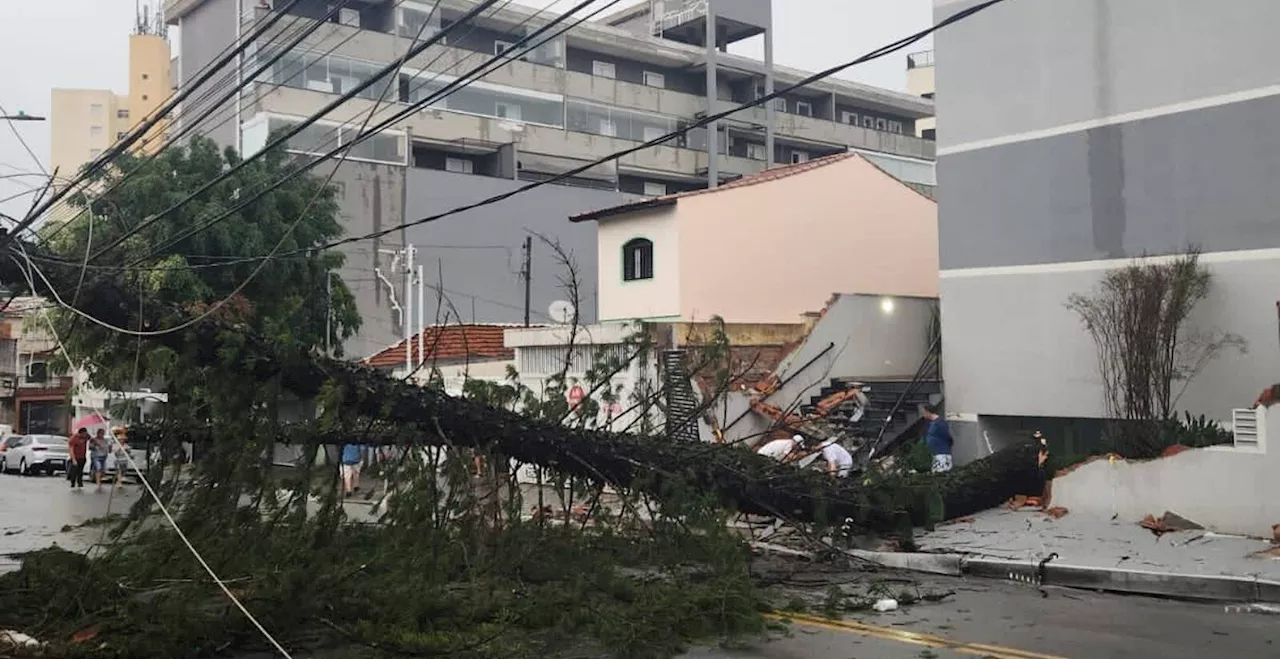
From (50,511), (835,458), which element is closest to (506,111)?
(50,511)

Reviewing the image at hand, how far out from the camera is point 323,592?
7.94m

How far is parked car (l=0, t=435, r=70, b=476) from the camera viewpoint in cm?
3319

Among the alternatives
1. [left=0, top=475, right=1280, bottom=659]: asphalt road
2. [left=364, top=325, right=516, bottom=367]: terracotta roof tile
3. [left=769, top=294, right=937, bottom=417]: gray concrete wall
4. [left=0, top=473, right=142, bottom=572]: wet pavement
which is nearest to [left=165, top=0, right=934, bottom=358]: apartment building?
[left=364, top=325, right=516, bottom=367]: terracotta roof tile

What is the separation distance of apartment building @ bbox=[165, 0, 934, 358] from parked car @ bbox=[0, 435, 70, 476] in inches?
394

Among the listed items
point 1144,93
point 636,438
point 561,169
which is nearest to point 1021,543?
point 636,438

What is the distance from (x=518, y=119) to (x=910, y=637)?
1507 inches

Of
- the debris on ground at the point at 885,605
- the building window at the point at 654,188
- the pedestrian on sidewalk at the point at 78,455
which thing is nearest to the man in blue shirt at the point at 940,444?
the debris on ground at the point at 885,605

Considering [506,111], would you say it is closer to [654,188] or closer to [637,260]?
[654,188]

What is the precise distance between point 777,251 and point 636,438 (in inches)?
548

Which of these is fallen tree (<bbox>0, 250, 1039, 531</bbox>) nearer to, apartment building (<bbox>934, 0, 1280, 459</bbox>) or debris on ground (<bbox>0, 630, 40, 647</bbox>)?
debris on ground (<bbox>0, 630, 40, 647</bbox>)

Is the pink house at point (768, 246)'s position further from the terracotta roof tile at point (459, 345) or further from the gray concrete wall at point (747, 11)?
the gray concrete wall at point (747, 11)

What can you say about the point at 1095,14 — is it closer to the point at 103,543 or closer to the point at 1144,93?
the point at 1144,93

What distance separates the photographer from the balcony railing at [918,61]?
69938 millimetres

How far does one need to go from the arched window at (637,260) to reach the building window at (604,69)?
25857 millimetres
